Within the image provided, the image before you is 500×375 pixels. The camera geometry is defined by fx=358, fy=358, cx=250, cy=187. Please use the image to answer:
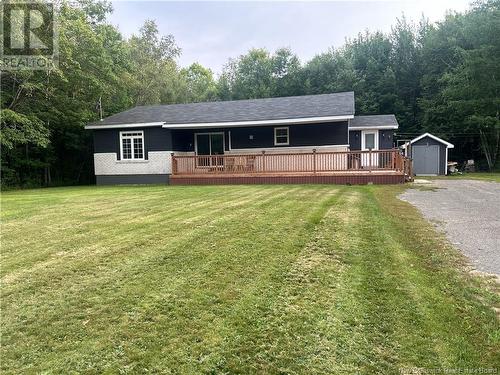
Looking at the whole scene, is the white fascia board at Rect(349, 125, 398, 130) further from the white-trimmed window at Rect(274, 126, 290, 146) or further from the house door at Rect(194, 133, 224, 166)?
the house door at Rect(194, 133, 224, 166)

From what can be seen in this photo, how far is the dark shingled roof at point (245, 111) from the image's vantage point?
614 inches

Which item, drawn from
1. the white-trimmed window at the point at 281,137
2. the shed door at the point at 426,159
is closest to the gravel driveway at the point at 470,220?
the white-trimmed window at the point at 281,137

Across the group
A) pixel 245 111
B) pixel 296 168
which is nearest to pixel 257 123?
pixel 245 111

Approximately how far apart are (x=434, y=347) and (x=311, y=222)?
11.3ft

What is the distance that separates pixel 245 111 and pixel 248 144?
1669 millimetres

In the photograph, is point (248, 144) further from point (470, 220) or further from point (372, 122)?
point (470, 220)

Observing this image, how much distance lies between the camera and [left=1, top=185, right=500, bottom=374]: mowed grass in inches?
88.7

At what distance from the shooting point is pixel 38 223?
20.4ft

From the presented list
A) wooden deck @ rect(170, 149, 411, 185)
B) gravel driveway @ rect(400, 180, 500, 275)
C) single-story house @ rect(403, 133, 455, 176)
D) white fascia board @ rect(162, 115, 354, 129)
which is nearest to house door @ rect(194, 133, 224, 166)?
white fascia board @ rect(162, 115, 354, 129)

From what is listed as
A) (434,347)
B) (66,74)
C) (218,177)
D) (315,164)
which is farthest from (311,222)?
(66,74)

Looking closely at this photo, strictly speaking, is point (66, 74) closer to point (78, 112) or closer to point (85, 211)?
point (78, 112)

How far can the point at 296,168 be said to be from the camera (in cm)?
1470

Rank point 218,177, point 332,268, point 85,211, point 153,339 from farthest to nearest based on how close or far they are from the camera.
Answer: point 218,177 < point 85,211 < point 332,268 < point 153,339

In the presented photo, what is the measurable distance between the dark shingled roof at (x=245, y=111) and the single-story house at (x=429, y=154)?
694cm
